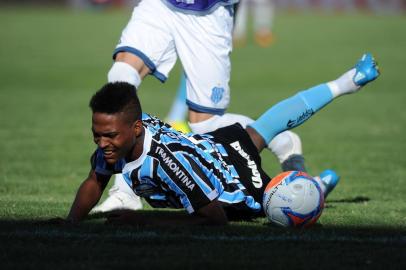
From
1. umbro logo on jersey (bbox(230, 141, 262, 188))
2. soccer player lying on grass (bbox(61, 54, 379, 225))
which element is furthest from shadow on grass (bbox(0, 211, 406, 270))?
umbro logo on jersey (bbox(230, 141, 262, 188))

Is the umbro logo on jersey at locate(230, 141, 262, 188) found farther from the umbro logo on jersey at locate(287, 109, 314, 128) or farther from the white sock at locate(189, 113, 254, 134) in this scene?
the white sock at locate(189, 113, 254, 134)

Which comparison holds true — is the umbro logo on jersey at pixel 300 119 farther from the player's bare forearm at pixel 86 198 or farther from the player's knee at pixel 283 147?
the player's bare forearm at pixel 86 198

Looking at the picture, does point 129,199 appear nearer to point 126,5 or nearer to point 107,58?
point 107,58

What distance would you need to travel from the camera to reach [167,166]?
5531mm

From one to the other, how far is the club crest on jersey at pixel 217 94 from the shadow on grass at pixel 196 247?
161cm

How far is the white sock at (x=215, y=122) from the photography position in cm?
723

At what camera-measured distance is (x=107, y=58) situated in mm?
24391

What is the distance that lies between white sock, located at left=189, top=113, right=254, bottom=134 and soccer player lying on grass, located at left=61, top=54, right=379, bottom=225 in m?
0.58

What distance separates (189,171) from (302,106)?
1650mm

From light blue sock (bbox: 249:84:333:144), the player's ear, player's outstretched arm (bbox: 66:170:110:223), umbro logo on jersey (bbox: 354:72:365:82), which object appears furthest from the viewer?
umbro logo on jersey (bbox: 354:72:365:82)

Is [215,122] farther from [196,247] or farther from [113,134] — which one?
[196,247]

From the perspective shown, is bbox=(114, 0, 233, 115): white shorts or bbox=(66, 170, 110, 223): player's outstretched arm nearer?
bbox=(66, 170, 110, 223): player's outstretched arm

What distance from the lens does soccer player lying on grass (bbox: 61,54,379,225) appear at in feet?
17.9

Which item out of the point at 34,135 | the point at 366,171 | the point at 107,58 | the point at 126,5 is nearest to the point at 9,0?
the point at 126,5
